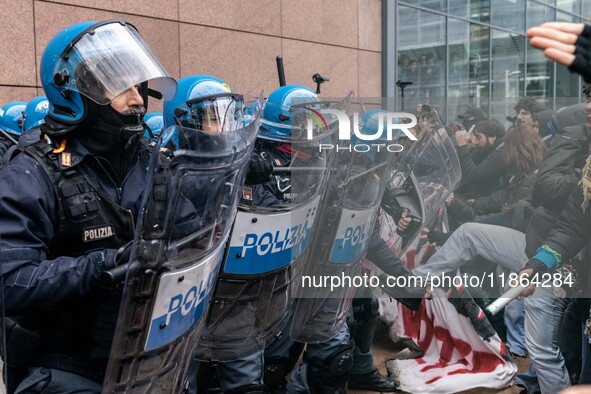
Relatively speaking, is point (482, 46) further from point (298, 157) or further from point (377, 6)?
point (298, 157)

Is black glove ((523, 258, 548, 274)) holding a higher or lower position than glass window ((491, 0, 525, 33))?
lower

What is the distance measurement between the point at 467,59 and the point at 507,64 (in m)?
1.47

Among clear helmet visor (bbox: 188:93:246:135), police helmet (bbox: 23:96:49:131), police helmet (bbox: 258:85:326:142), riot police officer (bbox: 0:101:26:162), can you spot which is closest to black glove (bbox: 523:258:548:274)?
police helmet (bbox: 258:85:326:142)

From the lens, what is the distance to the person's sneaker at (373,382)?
4.31 metres

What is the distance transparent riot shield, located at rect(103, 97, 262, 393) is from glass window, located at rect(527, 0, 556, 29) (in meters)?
13.3

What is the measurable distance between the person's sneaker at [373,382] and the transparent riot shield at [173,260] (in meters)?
2.29

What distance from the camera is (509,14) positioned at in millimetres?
13664

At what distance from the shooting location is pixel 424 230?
3.85 metres

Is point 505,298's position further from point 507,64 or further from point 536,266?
point 507,64

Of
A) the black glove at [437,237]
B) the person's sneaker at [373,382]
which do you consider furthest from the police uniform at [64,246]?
the person's sneaker at [373,382]

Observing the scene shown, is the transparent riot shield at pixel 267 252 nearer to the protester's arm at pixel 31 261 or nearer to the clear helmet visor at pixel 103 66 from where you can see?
the clear helmet visor at pixel 103 66

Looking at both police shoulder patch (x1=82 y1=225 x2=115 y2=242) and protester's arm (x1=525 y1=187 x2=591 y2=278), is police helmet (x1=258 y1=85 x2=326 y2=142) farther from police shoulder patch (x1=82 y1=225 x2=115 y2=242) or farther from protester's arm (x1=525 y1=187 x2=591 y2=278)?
police shoulder patch (x1=82 y1=225 x2=115 y2=242)

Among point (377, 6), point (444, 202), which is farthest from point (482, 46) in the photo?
point (444, 202)

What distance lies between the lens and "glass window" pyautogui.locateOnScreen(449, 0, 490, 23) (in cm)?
1236
